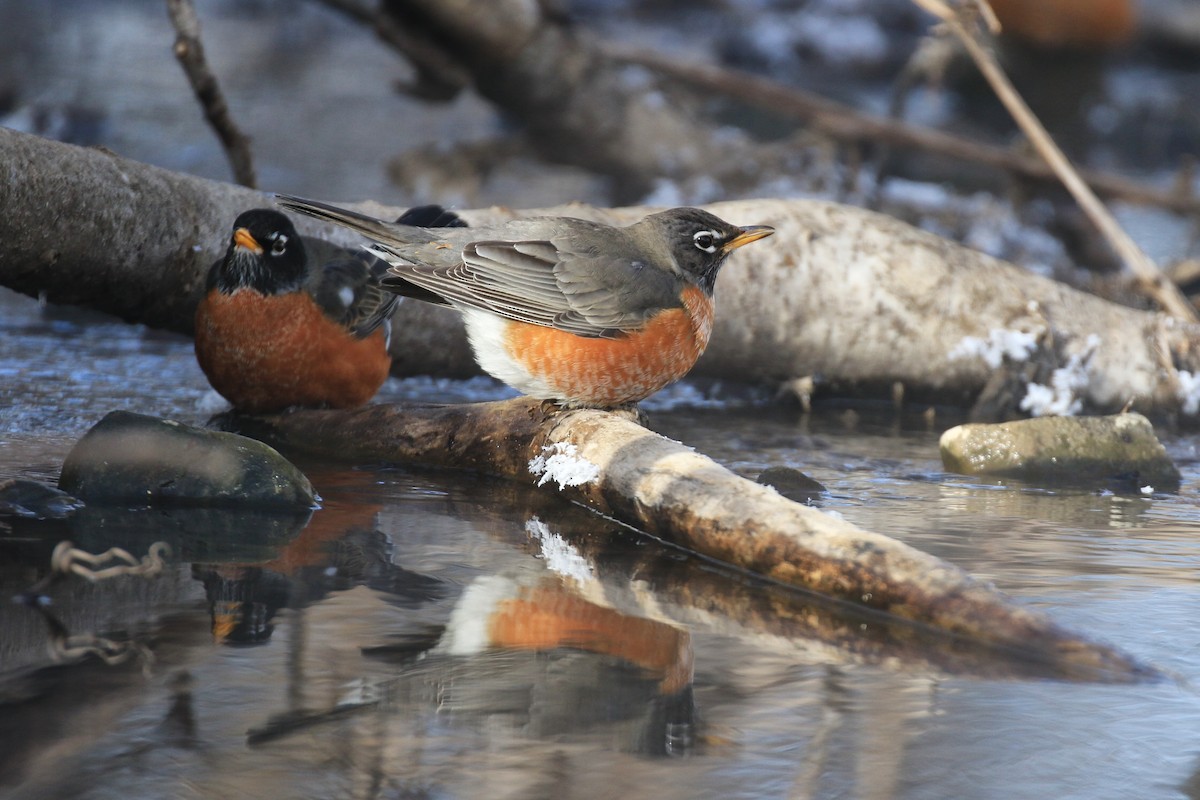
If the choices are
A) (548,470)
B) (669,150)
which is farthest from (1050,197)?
(548,470)

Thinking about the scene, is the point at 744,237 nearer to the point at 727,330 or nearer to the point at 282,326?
the point at 727,330

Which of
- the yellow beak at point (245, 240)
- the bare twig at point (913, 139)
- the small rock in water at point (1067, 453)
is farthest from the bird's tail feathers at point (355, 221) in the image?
the bare twig at point (913, 139)

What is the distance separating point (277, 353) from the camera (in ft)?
16.8

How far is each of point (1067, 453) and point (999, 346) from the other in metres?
1.50

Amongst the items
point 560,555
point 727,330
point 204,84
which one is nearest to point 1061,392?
point 727,330

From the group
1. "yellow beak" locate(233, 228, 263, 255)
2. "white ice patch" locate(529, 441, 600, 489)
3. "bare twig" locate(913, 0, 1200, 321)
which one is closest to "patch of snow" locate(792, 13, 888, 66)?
"bare twig" locate(913, 0, 1200, 321)

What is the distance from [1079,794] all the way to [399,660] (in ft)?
4.62

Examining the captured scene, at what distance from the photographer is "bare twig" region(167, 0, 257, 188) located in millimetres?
6293

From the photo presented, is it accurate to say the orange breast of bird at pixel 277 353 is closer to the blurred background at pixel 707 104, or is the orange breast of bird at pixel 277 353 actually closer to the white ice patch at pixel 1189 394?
the blurred background at pixel 707 104

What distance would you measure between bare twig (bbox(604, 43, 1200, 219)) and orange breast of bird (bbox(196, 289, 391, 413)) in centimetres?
515

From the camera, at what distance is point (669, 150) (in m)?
10.2

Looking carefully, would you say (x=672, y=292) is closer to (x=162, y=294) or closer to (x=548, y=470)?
(x=548, y=470)

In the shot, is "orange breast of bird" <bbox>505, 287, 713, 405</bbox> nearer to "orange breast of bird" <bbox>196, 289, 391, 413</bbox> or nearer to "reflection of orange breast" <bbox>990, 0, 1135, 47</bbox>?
"orange breast of bird" <bbox>196, 289, 391, 413</bbox>

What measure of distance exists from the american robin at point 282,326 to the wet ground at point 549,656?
541 mm
